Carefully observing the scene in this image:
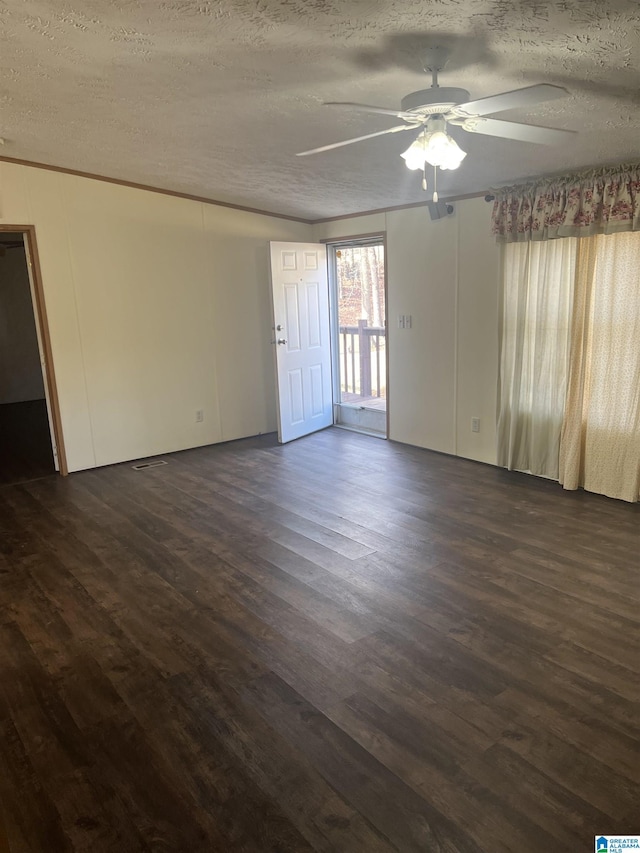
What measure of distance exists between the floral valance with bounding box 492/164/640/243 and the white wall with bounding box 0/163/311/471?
2.61 metres

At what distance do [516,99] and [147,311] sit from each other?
402 cm

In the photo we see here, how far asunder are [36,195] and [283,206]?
7.17 feet

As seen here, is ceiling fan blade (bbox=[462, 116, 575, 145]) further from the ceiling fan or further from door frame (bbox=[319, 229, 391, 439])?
door frame (bbox=[319, 229, 391, 439])

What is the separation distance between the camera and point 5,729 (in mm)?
2129

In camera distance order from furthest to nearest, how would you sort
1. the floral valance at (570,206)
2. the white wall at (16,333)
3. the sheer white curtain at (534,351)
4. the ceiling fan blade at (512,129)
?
the white wall at (16,333)
the sheer white curtain at (534,351)
the floral valance at (570,206)
the ceiling fan blade at (512,129)

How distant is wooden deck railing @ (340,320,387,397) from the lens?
6934mm

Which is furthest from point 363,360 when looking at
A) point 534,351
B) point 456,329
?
point 534,351

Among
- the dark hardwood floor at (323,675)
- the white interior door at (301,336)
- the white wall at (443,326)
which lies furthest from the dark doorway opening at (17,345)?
the white wall at (443,326)

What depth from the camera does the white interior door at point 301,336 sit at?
573 centimetres

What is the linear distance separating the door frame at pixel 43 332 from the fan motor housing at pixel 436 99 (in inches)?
141

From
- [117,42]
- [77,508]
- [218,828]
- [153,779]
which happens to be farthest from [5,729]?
[117,42]

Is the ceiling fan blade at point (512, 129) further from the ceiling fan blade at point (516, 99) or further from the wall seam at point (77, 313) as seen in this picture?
the wall seam at point (77, 313)

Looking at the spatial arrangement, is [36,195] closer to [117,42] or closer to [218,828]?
[117,42]

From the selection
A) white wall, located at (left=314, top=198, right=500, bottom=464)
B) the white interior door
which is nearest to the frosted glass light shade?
white wall, located at (left=314, top=198, right=500, bottom=464)
